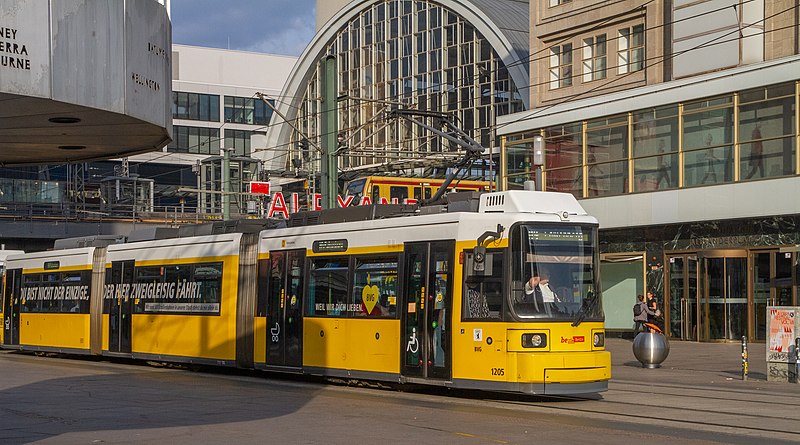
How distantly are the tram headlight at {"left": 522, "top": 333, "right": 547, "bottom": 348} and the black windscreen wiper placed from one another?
56 cm

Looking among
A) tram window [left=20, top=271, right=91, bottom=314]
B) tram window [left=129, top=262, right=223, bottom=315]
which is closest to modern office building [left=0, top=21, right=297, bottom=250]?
tram window [left=129, top=262, right=223, bottom=315]

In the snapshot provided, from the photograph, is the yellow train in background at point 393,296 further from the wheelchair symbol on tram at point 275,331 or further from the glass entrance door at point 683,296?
the glass entrance door at point 683,296

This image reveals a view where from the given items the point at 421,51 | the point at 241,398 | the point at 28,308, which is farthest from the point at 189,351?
the point at 421,51

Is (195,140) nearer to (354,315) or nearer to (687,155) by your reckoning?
(687,155)

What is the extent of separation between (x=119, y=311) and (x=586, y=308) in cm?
1403

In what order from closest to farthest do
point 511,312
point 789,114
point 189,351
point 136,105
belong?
point 136,105
point 511,312
point 189,351
point 789,114

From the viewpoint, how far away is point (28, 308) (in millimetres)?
32312

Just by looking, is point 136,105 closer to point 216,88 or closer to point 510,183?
point 510,183

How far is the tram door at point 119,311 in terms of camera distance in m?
27.4

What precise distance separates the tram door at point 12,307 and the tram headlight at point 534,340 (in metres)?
20.1

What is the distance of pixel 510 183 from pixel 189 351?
19387 millimetres

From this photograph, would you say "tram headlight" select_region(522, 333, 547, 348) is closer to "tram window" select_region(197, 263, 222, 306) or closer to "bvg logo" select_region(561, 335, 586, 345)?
"bvg logo" select_region(561, 335, 586, 345)

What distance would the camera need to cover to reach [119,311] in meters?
27.8

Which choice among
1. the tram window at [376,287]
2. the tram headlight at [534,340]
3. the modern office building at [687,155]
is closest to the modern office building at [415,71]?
the modern office building at [687,155]
